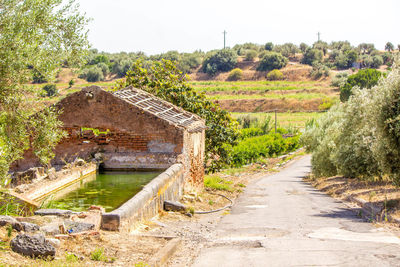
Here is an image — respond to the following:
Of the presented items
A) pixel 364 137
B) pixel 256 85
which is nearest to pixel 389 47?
pixel 256 85

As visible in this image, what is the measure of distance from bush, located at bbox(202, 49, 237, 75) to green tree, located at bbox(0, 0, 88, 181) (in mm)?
94920

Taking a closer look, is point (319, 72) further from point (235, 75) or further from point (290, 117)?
point (290, 117)

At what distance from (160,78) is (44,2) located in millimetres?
14482

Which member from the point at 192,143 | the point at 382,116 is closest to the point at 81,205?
the point at 192,143

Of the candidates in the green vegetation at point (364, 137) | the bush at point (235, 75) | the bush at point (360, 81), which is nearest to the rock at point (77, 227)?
the green vegetation at point (364, 137)

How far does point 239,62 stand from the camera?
110938 millimetres

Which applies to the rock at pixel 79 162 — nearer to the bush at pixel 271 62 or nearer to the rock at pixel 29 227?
the rock at pixel 29 227

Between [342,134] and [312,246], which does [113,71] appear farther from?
[312,246]

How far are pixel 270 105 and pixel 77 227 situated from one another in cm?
7249

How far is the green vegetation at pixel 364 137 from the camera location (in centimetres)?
1318

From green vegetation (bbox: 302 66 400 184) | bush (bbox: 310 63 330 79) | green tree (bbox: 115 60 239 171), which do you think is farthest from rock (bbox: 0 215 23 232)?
bush (bbox: 310 63 330 79)

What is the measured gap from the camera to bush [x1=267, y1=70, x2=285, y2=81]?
99250mm

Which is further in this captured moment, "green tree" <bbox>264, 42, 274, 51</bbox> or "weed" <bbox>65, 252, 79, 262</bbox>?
"green tree" <bbox>264, 42, 274, 51</bbox>

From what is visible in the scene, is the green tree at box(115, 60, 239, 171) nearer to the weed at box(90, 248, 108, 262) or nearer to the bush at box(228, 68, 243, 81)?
the weed at box(90, 248, 108, 262)
